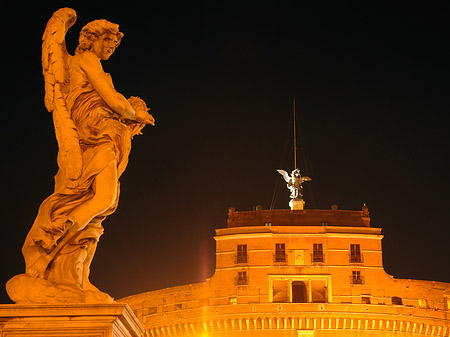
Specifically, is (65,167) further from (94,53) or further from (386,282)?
(386,282)

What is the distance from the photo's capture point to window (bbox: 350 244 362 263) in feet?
154

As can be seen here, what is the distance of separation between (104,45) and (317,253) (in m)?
43.0

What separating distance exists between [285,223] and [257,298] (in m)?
5.02

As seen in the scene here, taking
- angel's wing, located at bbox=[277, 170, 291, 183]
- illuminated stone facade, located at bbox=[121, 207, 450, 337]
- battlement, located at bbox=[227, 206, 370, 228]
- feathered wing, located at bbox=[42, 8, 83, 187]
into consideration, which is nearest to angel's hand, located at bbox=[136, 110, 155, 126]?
feathered wing, located at bbox=[42, 8, 83, 187]

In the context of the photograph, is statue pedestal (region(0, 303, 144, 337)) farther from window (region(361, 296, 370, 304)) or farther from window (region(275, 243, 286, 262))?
window (region(361, 296, 370, 304))

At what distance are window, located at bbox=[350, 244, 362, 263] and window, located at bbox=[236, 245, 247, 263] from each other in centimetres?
629

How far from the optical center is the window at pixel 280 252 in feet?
154

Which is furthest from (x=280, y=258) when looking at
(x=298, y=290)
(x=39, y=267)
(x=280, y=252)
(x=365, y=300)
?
(x=39, y=267)

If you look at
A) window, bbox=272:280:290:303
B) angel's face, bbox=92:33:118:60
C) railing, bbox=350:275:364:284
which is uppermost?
railing, bbox=350:275:364:284

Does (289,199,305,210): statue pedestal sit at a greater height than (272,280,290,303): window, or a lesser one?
greater

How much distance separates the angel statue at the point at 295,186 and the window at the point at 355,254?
640 cm

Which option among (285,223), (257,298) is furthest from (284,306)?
(285,223)

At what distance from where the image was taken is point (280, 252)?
4728 centimetres

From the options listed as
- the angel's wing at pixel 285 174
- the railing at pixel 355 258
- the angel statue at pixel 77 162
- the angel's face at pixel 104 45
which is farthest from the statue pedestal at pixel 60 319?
the angel's wing at pixel 285 174
